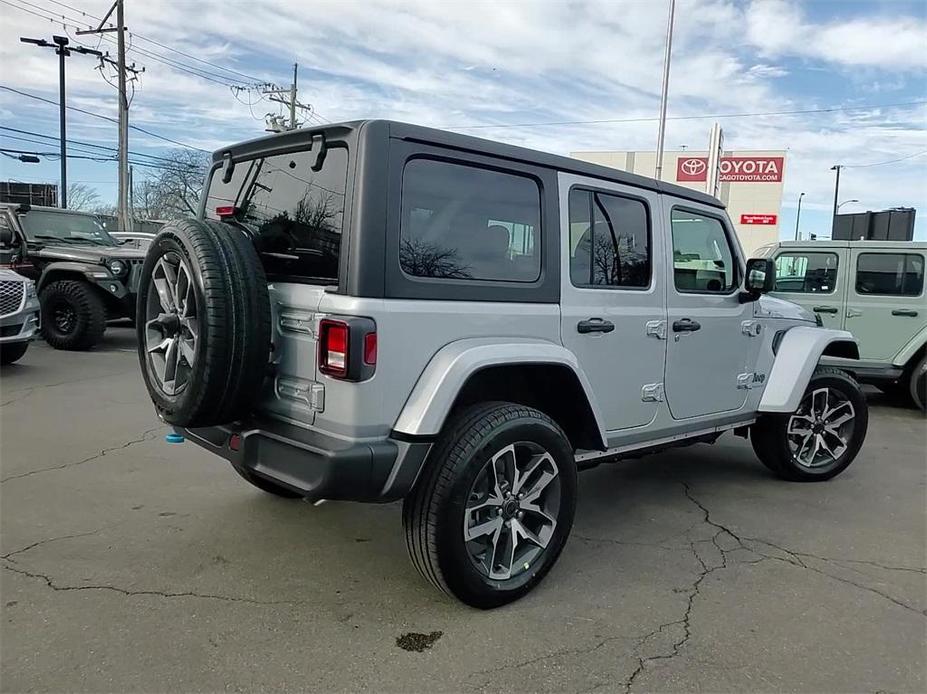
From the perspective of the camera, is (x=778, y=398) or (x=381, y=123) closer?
(x=381, y=123)

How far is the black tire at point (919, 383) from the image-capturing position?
8.02 m

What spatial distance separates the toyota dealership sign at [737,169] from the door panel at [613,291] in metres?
40.5

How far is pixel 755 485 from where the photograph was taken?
199 inches

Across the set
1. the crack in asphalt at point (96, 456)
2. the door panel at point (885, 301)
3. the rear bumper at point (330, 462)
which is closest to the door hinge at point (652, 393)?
Result: the rear bumper at point (330, 462)

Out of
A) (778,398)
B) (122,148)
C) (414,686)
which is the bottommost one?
(414,686)

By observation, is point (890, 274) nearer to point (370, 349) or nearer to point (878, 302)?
point (878, 302)

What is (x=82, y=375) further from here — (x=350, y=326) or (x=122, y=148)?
(x=122, y=148)

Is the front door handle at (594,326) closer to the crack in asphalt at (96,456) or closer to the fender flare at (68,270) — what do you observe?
the crack in asphalt at (96,456)

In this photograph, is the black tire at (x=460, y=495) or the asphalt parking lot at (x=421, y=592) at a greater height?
the black tire at (x=460, y=495)

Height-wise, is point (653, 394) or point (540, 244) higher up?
point (540, 244)

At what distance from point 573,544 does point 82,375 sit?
696cm

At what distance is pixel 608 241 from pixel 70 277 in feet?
30.4

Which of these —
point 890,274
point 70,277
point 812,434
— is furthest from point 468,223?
point 70,277

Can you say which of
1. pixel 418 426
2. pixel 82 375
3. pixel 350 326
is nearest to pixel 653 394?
pixel 418 426
